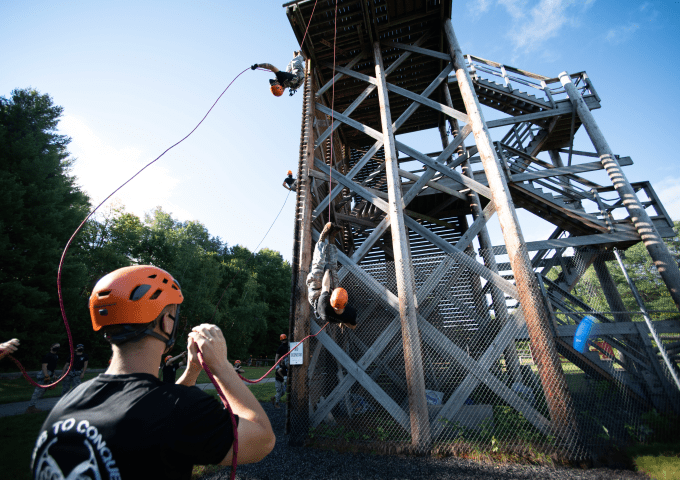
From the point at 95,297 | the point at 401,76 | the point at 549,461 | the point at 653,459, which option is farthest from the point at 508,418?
the point at 401,76

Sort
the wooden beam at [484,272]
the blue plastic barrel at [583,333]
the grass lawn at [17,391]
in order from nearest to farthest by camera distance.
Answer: the wooden beam at [484,272] → the blue plastic barrel at [583,333] → the grass lawn at [17,391]

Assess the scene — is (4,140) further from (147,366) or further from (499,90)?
(499,90)

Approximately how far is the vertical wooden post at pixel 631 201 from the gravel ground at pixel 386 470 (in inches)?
183

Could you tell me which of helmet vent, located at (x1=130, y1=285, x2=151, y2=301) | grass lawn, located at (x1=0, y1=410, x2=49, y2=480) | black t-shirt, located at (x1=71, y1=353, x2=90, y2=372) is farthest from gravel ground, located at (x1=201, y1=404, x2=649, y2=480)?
black t-shirt, located at (x1=71, y1=353, x2=90, y2=372)

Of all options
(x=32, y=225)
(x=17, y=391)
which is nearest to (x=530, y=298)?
(x=17, y=391)

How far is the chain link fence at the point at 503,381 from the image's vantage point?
14.9 ft

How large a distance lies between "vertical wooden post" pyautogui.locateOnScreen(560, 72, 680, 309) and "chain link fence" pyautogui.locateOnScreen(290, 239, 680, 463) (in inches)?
35.7

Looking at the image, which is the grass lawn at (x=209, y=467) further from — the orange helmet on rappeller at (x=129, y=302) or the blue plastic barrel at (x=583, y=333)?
the orange helmet on rappeller at (x=129, y=302)

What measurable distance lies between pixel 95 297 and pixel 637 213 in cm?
1072

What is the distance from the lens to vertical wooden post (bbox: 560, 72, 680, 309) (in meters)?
6.23

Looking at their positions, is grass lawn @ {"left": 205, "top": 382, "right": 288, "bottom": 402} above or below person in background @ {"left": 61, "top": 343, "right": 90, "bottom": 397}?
below

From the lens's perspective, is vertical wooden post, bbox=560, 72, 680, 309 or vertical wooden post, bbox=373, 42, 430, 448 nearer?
vertical wooden post, bbox=373, 42, 430, 448

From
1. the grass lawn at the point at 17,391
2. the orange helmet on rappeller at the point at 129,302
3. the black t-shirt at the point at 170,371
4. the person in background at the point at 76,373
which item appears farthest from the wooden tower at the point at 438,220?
the grass lawn at the point at 17,391

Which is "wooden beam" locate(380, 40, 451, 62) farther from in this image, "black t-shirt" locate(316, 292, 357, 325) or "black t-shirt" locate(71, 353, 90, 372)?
"black t-shirt" locate(71, 353, 90, 372)
